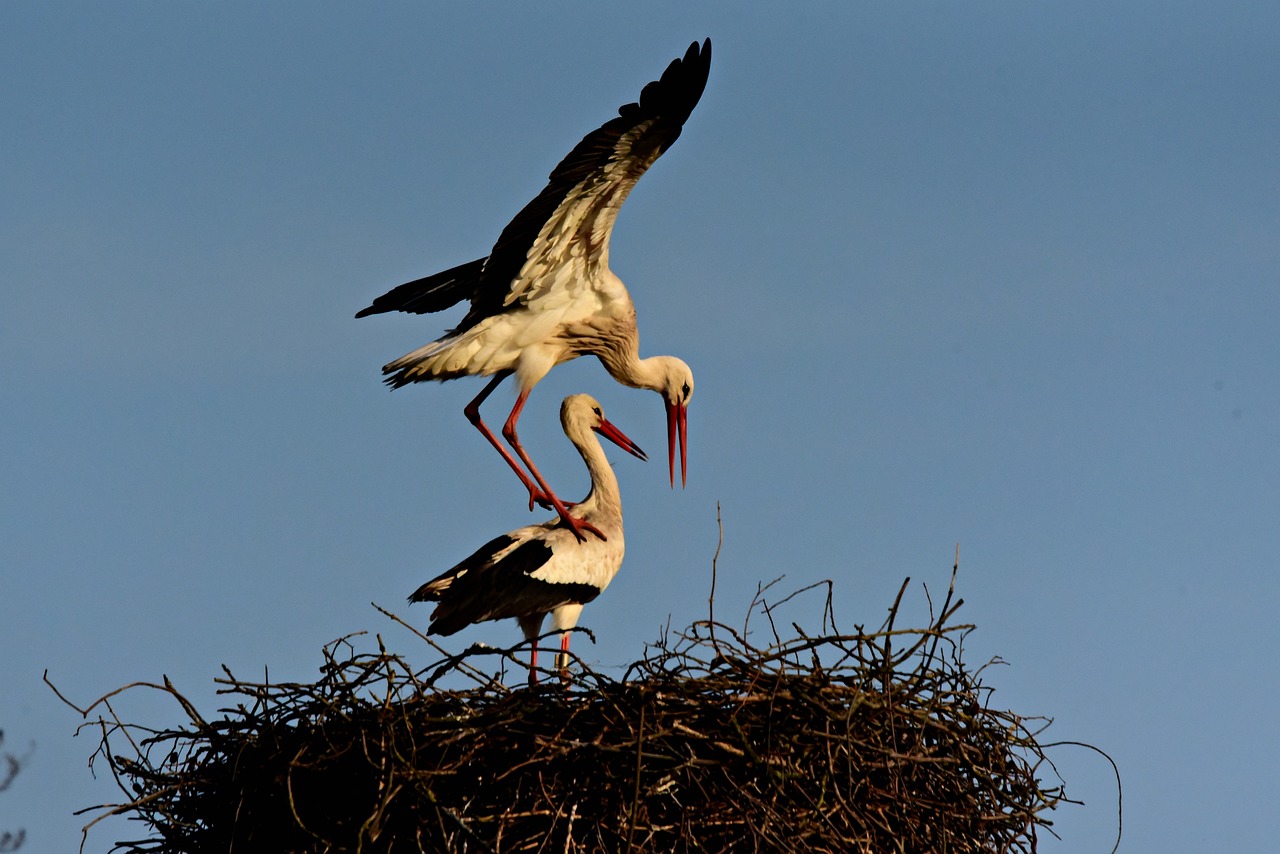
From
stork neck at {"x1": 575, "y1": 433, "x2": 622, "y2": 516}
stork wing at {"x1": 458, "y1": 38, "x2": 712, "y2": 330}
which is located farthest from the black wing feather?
stork wing at {"x1": 458, "y1": 38, "x2": 712, "y2": 330}

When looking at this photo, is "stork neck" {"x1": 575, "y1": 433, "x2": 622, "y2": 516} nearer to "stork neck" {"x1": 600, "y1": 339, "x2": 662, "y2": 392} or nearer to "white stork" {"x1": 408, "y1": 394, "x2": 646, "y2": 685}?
"white stork" {"x1": 408, "y1": 394, "x2": 646, "y2": 685}

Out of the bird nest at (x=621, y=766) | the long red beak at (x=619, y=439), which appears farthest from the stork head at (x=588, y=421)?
the bird nest at (x=621, y=766)

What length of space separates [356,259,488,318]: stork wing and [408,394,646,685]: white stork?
155 cm

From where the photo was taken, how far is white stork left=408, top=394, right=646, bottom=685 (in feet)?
19.3

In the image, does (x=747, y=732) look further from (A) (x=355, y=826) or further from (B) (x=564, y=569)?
(B) (x=564, y=569)

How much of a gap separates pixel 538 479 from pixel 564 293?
80 cm

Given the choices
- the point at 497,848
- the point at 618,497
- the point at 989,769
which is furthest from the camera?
the point at 618,497

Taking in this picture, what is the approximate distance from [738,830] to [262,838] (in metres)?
1.38

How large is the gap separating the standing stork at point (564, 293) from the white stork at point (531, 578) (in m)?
0.13

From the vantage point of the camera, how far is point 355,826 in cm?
434

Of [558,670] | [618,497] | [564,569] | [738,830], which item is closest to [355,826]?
[558,670]

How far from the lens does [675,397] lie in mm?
7223

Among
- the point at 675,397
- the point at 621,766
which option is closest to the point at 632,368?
the point at 675,397

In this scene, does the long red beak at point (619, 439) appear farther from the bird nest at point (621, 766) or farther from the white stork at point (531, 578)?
the bird nest at point (621, 766)
